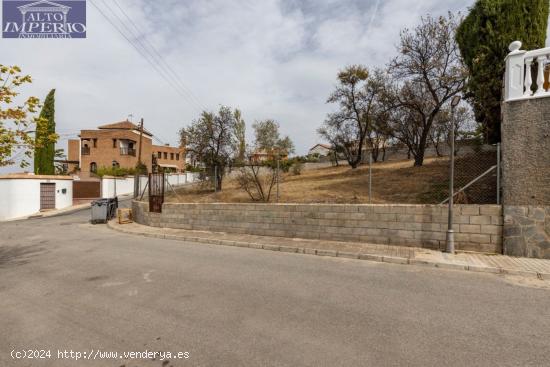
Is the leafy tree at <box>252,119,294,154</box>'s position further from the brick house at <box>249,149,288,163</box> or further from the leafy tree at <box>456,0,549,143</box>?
the leafy tree at <box>456,0,549,143</box>

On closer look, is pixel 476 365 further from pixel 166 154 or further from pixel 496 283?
pixel 166 154

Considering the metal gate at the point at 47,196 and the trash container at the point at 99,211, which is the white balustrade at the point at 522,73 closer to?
the trash container at the point at 99,211

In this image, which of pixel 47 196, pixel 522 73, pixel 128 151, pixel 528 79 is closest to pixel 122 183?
pixel 47 196

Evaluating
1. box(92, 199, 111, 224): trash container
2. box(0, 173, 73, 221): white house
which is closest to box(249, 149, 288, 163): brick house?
box(92, 199, 111, 224): trash container

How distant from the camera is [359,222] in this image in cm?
919

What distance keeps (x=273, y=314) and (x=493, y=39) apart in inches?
481

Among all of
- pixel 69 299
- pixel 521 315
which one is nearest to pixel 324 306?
pixel 521 315

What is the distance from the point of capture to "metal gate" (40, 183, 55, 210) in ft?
79.3

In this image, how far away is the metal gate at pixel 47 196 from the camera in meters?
24.2

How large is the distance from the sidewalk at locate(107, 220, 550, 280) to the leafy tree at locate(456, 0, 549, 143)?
6.12 meters

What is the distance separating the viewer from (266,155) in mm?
16219

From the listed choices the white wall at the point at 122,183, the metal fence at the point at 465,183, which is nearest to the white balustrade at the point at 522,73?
the metal fence at the point at 465,183

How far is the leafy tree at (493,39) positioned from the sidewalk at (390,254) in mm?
6123

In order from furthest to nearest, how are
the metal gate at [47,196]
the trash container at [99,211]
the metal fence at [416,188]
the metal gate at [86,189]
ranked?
the metal gate at [86,189] < the metal gate at [47,196] < the trash container at [99,211] < the metal fence at [416,188]
